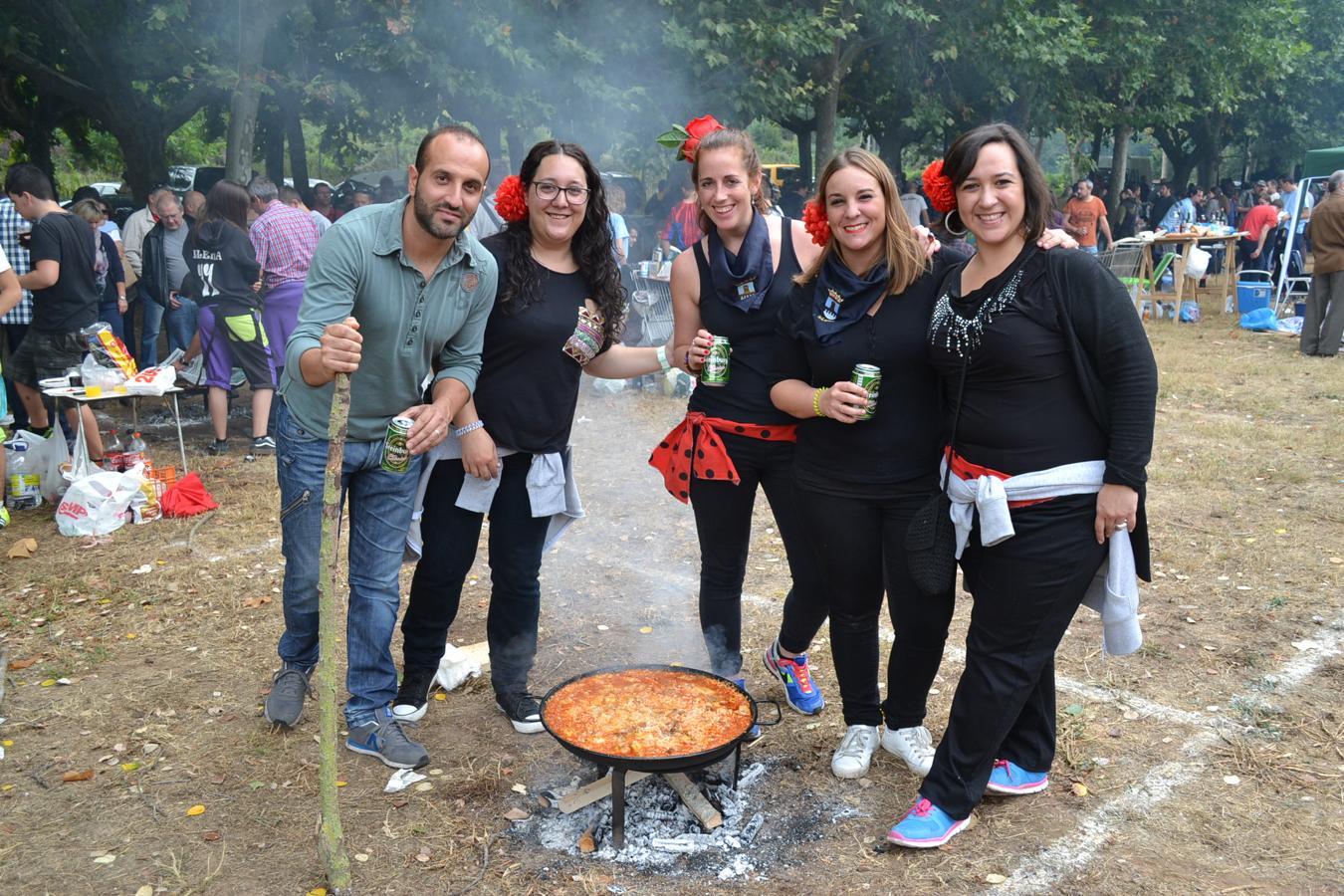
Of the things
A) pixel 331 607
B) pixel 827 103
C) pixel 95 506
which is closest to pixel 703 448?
pixel 331 607

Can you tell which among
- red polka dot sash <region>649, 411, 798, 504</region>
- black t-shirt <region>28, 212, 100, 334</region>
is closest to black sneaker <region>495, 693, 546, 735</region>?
red polka dot sash <region>649, 411, 798, 504</region>

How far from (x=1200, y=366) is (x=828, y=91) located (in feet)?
25.9

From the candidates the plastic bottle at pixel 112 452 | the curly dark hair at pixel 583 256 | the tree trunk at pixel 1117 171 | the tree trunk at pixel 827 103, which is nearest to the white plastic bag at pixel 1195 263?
the tree trunk at pixel 827 103

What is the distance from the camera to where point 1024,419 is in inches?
106

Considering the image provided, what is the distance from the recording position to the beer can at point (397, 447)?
3.00 meters

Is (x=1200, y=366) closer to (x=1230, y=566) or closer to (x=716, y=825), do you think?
(x=1230, y=566)

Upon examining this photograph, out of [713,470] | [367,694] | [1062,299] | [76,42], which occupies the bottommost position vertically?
[367,694]

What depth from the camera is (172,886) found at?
9.39 ft

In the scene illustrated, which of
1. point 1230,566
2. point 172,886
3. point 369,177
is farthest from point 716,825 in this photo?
point 369,177

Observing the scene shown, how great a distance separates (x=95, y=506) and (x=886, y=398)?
5.04 meters

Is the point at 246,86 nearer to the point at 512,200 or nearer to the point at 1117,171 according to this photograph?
the point at 512,200

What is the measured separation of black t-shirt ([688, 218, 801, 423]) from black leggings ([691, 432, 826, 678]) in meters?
0.10

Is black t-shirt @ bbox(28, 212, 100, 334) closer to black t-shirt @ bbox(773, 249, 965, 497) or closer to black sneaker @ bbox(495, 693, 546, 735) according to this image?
black sneaker @ bbox(495, 693, 546, 735)

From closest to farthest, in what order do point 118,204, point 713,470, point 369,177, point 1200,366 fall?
1. point 713,470
2. point 1200,366
3. point 118,204
4. point 369,177
